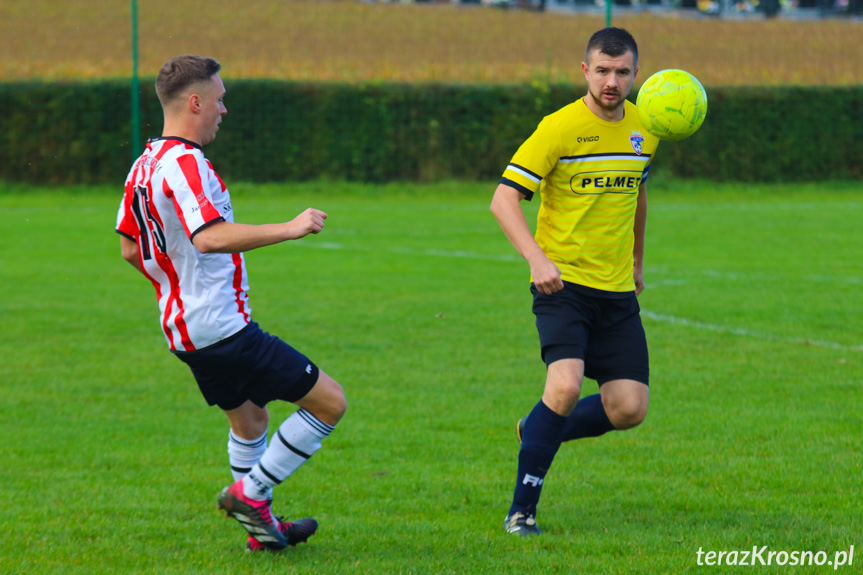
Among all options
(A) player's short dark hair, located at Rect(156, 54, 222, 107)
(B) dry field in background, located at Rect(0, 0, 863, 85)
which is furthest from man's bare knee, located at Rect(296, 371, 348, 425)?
(B) dry field in background, located at Rect(0, 0, 863, 85)

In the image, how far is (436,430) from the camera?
21.0ft

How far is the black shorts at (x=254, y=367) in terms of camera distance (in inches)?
162

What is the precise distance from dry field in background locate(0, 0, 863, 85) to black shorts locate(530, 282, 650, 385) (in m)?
22.3

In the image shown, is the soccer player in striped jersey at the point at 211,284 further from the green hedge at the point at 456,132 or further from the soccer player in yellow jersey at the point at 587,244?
the green hedge at the point at 456,132

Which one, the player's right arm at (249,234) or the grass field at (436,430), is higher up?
the player's right arm at (249,234)

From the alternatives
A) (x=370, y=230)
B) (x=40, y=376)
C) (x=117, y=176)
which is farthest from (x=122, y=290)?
(x=117, y=176)

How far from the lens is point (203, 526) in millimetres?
4707

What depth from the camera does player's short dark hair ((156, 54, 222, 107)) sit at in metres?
4.05

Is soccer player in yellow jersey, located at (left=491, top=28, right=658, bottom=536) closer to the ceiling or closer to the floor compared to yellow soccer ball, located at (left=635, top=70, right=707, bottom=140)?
closer to the floor

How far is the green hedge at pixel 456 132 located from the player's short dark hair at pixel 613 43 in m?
21.4

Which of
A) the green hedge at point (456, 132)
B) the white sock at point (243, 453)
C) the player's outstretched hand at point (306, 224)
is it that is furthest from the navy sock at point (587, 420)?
the green hedge at point (456, 132)

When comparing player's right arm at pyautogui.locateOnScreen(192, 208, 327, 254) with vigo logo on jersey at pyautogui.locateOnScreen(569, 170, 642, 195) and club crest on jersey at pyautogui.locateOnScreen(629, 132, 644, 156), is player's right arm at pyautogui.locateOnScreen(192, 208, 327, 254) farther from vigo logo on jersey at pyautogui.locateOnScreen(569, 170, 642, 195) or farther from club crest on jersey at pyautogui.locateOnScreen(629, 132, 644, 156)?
club crest on jersey at pyautogui.locateOnScreen(629, 132, 644, 156)

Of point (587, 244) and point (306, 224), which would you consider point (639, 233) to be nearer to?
point (587, 244)

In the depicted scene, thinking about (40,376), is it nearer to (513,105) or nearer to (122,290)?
(122,290)
